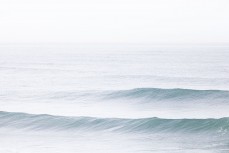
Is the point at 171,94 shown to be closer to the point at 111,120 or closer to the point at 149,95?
the point at 149,95

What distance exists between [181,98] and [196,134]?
11076mm

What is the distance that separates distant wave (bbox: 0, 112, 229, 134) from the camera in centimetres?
2130

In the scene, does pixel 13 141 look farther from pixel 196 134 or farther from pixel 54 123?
pixel 196 134

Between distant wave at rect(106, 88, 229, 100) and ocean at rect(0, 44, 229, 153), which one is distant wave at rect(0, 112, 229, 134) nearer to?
ocean at rect(0, 44, 229, 153)

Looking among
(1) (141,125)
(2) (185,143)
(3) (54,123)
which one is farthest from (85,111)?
(2) (185,143)

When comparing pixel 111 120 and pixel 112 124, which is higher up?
pixel 111 120

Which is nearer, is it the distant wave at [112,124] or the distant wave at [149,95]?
the distant wave at [112,124]

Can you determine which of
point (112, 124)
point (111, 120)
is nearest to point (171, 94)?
point (111, 120)

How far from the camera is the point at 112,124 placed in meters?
22.6

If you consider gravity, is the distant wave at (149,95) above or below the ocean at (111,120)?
above

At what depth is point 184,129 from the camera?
69.9ft

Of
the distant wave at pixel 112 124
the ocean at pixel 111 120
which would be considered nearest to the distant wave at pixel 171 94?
the ocean at pixel 111 120

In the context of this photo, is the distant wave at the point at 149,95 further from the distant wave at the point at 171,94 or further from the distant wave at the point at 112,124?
the distant wave at the point at 112,124

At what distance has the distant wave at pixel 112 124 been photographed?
21297 millimetres
